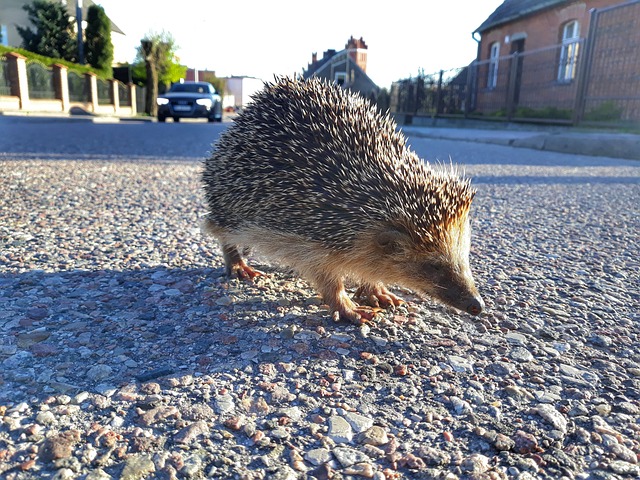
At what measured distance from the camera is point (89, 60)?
1768 inches

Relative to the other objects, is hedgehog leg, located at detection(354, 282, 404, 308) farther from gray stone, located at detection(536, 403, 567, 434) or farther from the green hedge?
the green hedge

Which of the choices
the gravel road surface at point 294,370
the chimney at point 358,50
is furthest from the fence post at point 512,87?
the chimney at point 358,50

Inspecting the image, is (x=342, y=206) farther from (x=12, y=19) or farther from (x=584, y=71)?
(x=12, y=19)

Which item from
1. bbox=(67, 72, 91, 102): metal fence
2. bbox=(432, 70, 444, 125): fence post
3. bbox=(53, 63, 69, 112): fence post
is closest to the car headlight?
bbox=(53, 63, 69, 112): fence post

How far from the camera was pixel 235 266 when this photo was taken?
123 inches

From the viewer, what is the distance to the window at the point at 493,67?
71.1 ft

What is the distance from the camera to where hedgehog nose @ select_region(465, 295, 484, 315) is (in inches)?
94.1

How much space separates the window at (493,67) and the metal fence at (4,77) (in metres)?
23.5

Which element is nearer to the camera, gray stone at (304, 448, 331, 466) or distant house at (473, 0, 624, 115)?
gray stone at (304, 448, 331, 466)

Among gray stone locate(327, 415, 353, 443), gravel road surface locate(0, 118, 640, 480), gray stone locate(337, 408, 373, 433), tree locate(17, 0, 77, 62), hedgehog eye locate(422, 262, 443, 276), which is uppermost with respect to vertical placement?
tree locate(17, 0, 77, 62)

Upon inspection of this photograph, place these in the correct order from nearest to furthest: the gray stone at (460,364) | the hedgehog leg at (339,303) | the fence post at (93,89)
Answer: the gray stone at (460,364)
the hedgehog leg at (339,303)
the fence post at (93,89)

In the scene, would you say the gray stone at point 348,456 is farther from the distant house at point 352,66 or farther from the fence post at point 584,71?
the distant house at point 352,66

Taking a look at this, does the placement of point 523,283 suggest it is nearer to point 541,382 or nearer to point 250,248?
point 541,382

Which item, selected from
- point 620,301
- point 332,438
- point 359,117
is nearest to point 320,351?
point 332,438
